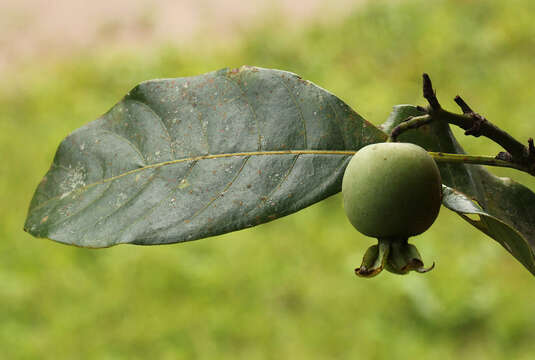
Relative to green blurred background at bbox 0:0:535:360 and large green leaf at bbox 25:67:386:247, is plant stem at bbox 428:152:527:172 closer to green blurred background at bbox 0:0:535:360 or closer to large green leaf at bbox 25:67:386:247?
large green leaf at bbox 25:67:386:247

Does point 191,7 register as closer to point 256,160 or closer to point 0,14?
point 0,14

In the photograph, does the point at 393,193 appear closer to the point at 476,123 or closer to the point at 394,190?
the point at 394,190

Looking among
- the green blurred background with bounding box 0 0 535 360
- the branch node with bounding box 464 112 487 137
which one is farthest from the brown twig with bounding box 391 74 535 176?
the green blurred background with bounding box 0 0 535 360

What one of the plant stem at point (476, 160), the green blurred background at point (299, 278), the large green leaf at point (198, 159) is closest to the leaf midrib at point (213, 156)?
the large green leaf at point (198, 159)

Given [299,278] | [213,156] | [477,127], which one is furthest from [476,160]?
[299,278]

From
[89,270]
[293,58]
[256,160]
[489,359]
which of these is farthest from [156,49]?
[256,160]

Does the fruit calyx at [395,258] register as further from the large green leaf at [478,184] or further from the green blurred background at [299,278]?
the green blurred background at [299,278]

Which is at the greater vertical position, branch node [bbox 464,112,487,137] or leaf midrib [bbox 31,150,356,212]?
branch node [bbox 464,112,487,137]
